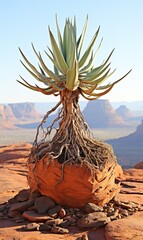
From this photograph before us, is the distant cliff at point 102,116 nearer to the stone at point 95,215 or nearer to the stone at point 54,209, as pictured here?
the stone at point 54,209

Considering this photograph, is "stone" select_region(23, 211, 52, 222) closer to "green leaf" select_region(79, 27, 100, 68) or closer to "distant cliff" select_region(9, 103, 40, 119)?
"green leaf" select_region(79, 27, 100, 68)

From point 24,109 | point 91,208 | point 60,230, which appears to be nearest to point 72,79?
point 91,208

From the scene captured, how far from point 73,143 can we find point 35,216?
1444mm

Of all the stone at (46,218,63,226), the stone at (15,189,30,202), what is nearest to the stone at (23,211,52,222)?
the stone at (46,218,63,226)

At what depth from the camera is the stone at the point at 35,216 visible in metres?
5.47

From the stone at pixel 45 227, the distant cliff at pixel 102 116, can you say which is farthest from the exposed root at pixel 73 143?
the distant cliff at pixel 102 116

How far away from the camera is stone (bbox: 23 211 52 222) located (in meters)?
5.47

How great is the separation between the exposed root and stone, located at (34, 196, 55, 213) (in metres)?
0.72

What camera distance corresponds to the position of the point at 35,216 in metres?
5.55

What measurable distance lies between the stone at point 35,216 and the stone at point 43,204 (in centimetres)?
12

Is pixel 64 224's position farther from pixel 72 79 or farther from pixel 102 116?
pixel 102 116

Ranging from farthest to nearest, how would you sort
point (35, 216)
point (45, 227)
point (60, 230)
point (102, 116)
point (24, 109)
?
point (24, 109)
point (102, 116)
point (35, 216)
point (45, 227)
point (60, 230)

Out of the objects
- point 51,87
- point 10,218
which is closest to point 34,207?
point 10,218

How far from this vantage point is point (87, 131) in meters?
6.47
